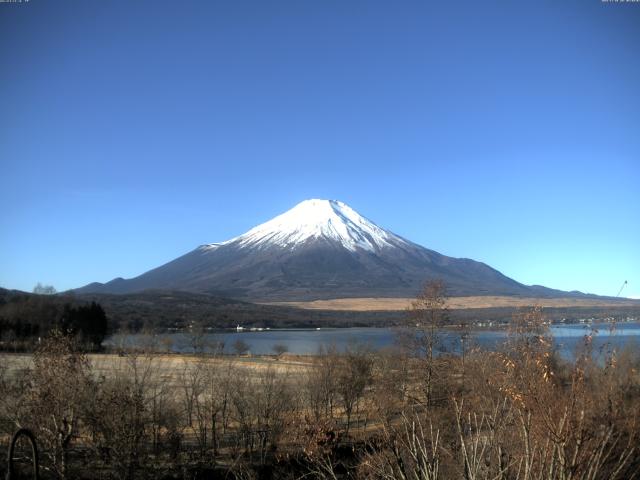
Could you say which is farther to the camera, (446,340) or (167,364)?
(167,364)

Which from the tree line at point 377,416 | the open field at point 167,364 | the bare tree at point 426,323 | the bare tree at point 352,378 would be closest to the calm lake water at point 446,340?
the tree line at point 377,416

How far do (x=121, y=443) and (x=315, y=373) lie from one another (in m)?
16.9

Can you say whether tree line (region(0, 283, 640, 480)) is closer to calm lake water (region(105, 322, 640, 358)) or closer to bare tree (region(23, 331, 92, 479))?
bare tree (region(23, 331, 92, 479))

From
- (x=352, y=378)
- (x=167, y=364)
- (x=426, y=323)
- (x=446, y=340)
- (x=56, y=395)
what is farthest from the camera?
(x=167, y=364)

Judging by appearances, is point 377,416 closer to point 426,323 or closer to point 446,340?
point 426,323

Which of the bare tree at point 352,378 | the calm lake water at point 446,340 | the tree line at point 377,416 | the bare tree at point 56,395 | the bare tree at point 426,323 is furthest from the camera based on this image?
the bare tree at point 352,378

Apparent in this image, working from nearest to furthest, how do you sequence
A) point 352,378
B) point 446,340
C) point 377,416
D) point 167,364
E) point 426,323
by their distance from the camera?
1. point 377,416
2. point 426,323
3. point 352,378
4. point 446,340
5. point 167,364

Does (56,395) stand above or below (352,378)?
above

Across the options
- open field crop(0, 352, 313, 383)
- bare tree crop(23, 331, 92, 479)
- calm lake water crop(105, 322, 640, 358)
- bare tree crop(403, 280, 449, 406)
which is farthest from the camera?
open field crop(0, 352, 313, 383)

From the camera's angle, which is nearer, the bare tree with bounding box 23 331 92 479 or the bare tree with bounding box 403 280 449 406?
the bare tree with bounding box 23 331 92 479

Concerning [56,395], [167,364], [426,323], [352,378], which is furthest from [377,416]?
[167,364]

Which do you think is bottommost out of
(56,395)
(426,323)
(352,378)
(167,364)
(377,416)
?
(167,364)

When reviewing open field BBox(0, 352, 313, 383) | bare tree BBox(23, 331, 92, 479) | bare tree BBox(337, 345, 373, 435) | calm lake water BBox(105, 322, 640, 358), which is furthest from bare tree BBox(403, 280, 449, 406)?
bare tree BBox(23, 331, 92, 479)

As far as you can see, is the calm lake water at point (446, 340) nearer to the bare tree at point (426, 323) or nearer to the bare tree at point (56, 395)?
the bare tree at point (426, 323)
